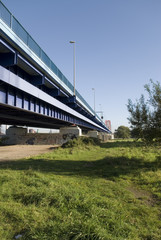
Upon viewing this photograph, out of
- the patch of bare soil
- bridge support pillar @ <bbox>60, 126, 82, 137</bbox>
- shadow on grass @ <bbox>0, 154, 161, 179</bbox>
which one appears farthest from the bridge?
bridge support pillar @ <bbox>60, 126, 82, 137</bbox>

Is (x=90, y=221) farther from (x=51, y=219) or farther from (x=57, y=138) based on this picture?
(x=57, y=138)

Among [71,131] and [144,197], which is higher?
[71,131]

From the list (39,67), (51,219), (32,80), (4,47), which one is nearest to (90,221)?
(51,219)

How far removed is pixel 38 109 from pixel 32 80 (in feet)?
11.7

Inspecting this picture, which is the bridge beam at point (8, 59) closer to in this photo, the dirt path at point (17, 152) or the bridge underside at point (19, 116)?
the bridge underside at point (19, 116)

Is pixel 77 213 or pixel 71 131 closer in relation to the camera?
pixel 77 213

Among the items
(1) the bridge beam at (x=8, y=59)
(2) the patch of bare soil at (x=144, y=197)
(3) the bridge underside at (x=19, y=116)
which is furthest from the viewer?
(3) the bridge underside at (x=19, y=116)

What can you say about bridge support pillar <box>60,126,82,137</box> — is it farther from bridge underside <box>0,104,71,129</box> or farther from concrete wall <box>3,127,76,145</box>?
bridge underside <box>0,104,71,129</box>

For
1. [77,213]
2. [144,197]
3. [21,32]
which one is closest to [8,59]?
[21,32]

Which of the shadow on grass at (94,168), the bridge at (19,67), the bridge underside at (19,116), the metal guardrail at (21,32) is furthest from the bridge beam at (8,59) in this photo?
the shadow on grass at (94,168)

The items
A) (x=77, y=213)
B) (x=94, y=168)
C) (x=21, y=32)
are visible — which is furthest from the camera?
(x=21, y=32)

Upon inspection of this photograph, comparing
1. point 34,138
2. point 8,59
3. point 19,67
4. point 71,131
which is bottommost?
point 34,138

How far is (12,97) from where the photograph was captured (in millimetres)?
14094

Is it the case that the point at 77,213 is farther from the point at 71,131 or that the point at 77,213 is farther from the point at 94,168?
the point at 71,131
